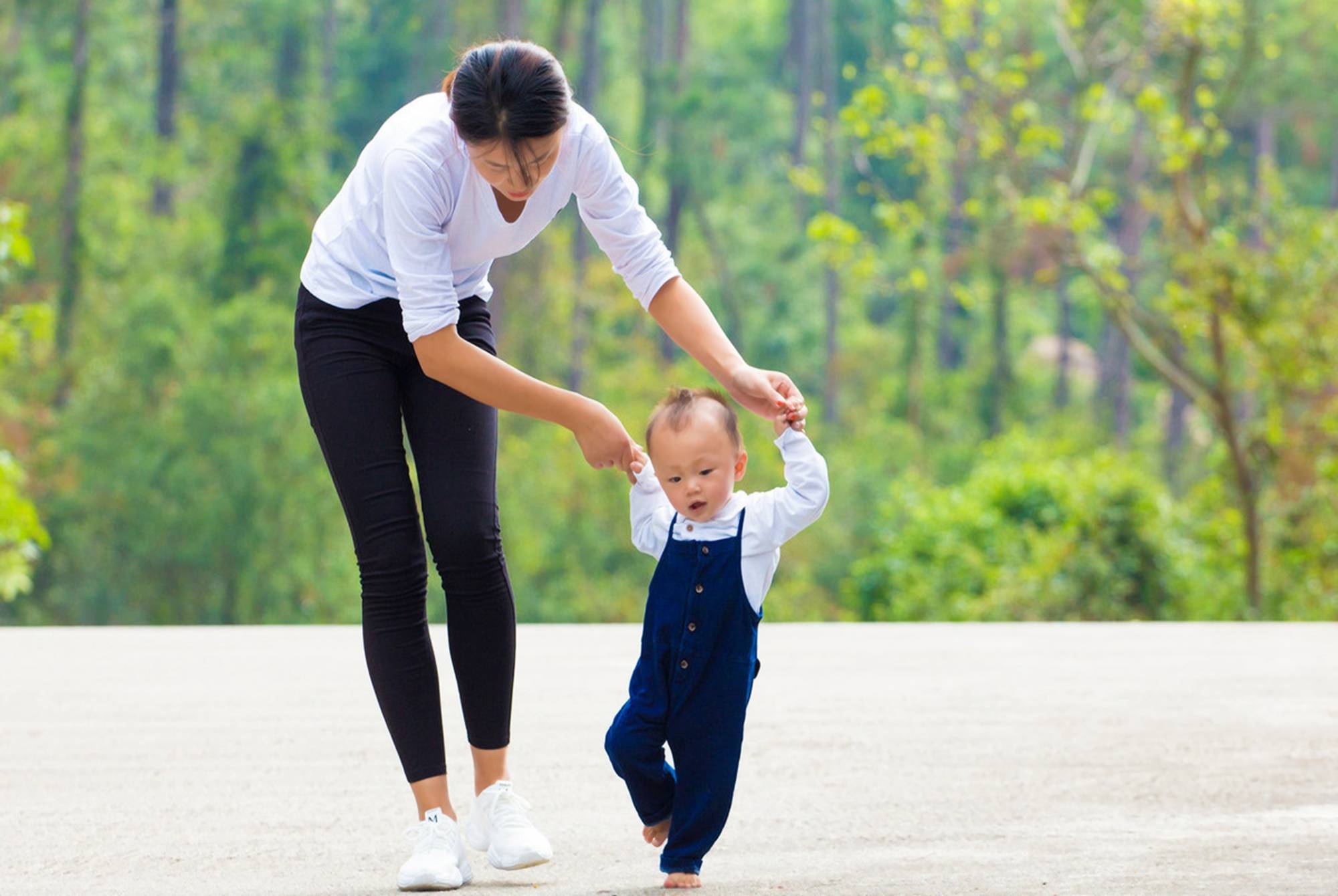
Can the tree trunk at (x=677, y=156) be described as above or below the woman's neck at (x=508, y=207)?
above

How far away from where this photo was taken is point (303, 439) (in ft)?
50.5

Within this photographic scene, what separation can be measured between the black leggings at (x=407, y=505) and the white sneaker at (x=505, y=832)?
0.36 ft

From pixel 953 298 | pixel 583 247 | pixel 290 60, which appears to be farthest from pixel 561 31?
pixel 953 298

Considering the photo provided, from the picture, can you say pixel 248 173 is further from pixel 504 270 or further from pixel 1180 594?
pixel 1180 594

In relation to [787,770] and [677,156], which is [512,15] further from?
[787,770]

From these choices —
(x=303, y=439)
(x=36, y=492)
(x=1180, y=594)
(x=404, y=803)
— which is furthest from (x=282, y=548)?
(x=404, y=803)

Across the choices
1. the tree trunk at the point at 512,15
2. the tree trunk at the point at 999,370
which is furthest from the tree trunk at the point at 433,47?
the tree trunk at the point at 999,370

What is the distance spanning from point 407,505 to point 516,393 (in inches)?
14.6

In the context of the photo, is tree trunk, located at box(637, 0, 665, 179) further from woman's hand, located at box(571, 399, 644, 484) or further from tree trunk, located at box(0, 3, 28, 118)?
woman's hand, located at box(571, 399, 644, 484)

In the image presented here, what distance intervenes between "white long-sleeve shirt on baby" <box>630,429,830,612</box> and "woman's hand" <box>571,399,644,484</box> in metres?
0.13

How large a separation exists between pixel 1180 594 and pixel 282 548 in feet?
25.3

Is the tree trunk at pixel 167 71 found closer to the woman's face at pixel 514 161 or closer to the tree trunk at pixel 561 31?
the tree trunk at pixel 561 31

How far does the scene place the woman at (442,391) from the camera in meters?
2.85

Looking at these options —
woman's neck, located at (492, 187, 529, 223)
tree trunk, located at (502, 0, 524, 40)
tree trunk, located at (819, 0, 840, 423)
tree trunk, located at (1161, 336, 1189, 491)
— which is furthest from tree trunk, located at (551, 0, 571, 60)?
woman's neck, located at (492, 187, 529, 223)
